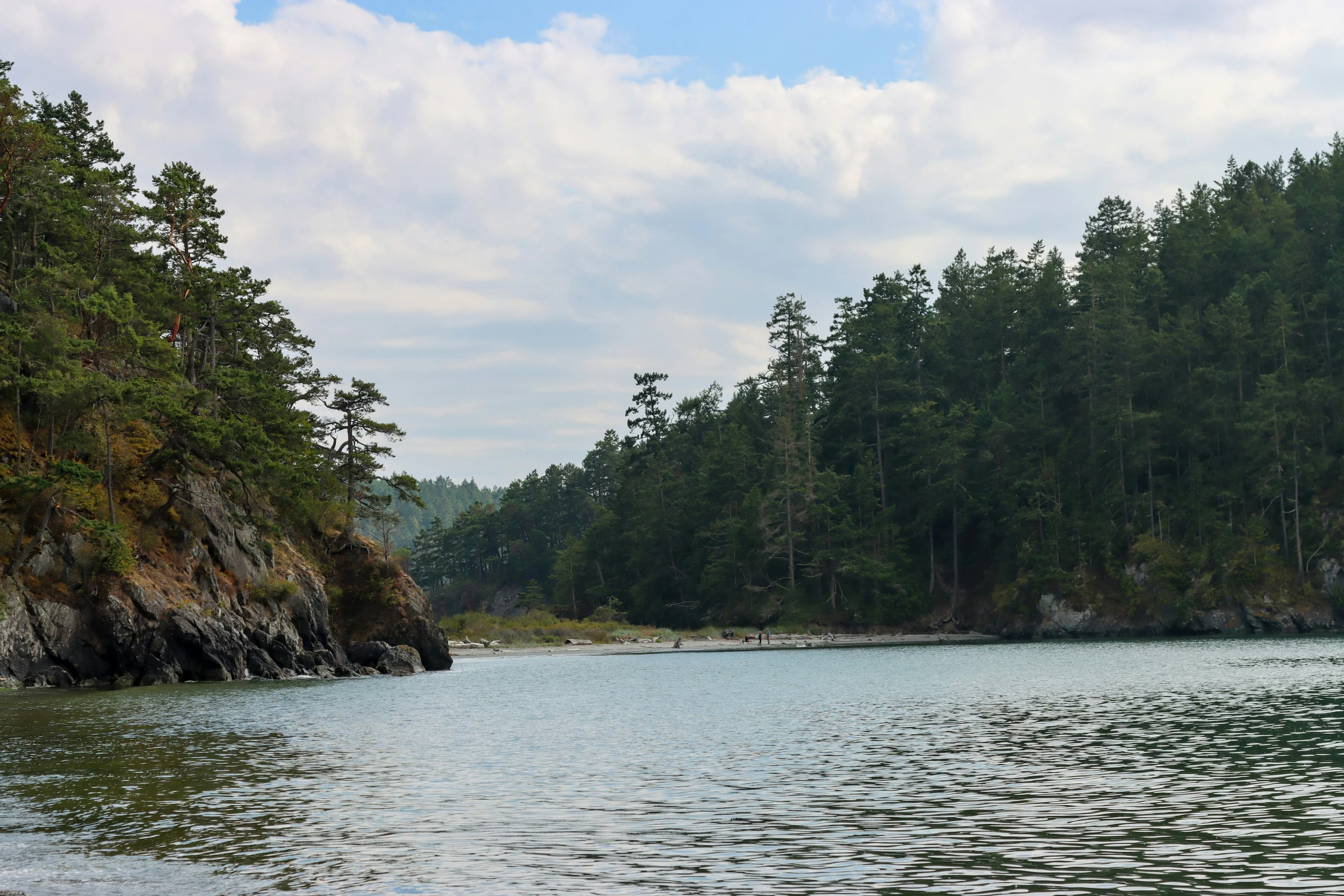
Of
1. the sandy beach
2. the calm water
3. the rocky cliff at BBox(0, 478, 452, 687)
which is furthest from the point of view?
the sandy beach

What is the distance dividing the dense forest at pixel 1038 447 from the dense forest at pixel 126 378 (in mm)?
54000

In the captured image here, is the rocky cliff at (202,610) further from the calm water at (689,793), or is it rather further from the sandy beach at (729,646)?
the sandy beach at (729,646)

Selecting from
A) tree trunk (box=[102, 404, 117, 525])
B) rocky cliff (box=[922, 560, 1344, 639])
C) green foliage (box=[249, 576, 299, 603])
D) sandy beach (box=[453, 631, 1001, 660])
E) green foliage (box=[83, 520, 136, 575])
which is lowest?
sandy beach (box=[453, 631, 1001, 660])

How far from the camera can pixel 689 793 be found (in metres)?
21.1

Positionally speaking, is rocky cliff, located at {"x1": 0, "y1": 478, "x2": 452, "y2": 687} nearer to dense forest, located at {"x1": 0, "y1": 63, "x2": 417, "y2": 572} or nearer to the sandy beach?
dense forest, located at {"x1": 0, "y1": 63, "x2": 417, "y2": 572}

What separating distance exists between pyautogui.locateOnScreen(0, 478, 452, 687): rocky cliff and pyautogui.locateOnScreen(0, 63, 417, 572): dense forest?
1.04 m

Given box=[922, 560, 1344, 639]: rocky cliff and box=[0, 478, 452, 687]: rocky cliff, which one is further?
box=[922, 560, 1344, 639]: rocky cliff

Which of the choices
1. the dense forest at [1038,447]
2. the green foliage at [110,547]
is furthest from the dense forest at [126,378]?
the dense forest at [1038,447]

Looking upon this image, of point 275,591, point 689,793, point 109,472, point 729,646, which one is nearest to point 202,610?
point 275,591

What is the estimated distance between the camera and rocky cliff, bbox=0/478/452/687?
49.1 metres

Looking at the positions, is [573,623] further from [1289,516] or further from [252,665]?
[1289,516]

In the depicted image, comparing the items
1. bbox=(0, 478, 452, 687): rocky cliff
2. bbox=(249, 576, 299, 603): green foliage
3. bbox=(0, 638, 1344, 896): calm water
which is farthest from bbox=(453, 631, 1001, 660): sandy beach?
bbox=(0, 638, 1344, 896): calm water

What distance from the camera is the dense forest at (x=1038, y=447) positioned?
92.3 m

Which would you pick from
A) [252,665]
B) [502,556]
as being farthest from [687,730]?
[502,556]
